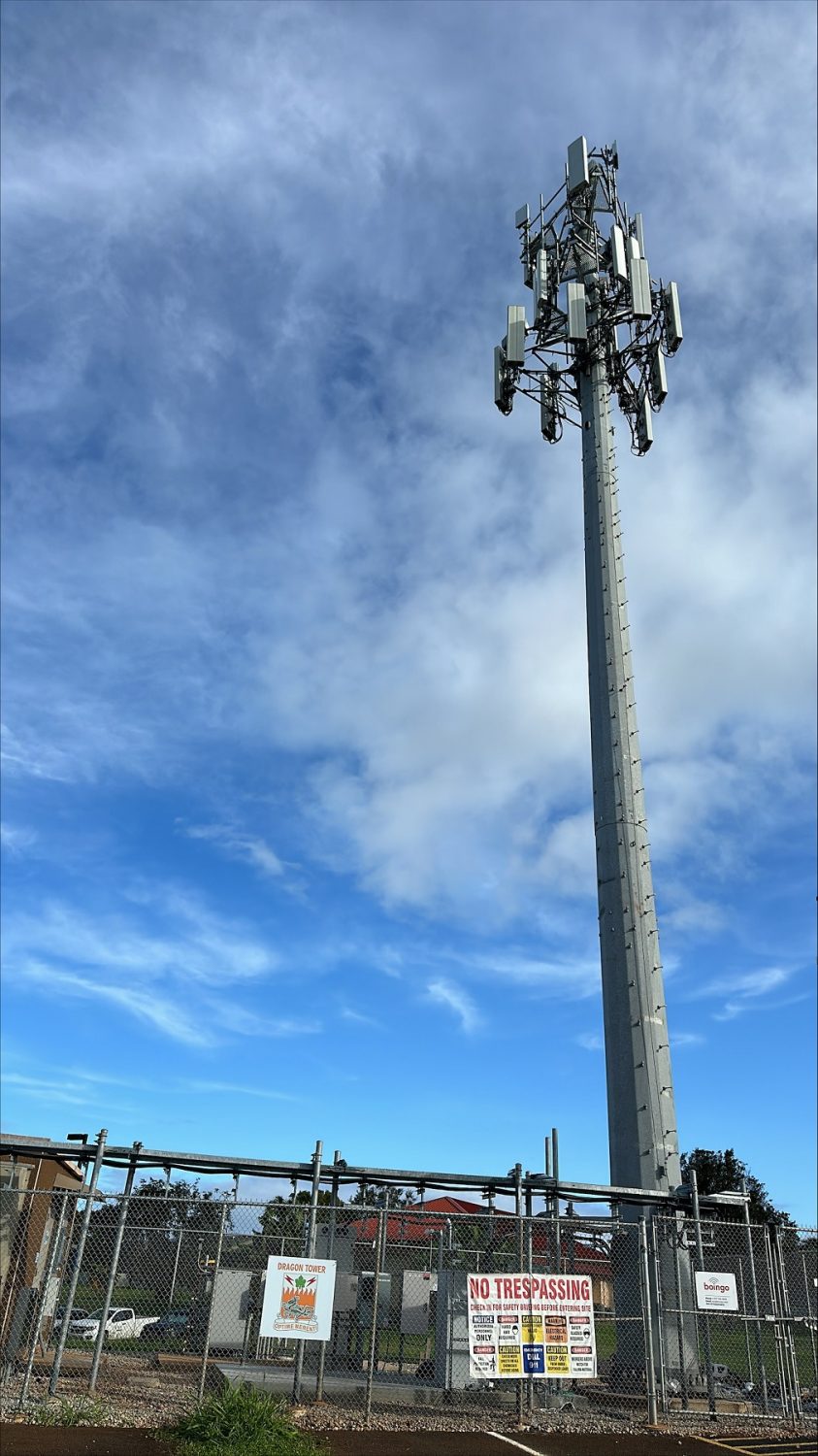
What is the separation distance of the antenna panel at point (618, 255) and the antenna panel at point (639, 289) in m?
0.25

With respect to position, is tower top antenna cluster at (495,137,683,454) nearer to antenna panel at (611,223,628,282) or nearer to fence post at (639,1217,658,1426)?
antenna panel at (611,223,628,282)

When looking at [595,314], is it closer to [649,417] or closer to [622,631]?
[649,417]

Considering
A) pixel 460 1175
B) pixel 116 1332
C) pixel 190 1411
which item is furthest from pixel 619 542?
pixel 116 1332

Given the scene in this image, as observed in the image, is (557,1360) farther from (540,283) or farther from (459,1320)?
(540,283)

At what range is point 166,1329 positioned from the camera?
22844mm

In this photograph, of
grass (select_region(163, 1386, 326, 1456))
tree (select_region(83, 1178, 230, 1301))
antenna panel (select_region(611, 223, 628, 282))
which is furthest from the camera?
antenna panel (select_region(611, 223, 628, 282))

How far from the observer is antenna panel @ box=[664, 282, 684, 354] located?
28.1m

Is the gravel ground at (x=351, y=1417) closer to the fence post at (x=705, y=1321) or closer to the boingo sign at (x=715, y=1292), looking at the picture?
the fence post at (x=705, y=1321)

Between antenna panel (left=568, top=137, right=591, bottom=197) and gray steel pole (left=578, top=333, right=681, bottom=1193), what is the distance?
7.45 metres

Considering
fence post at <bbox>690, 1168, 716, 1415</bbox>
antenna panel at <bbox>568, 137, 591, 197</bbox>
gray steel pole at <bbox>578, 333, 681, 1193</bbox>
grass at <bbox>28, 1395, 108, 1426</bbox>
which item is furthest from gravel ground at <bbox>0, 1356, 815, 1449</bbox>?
antenna panel at <bbox>568, 137, 591, 197</bbox>

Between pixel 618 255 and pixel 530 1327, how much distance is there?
2646 centimetres

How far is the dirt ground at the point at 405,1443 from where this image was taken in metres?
9.40

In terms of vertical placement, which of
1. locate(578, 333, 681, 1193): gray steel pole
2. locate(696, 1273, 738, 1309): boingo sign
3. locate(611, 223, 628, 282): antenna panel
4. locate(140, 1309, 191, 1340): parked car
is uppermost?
locate(611, 223, 628, 282): antenna panel

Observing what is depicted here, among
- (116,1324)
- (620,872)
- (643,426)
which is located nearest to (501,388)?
(643,426)
